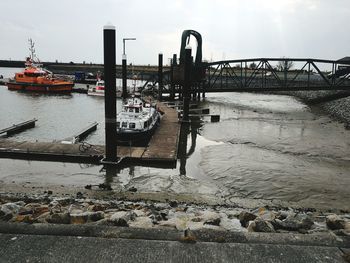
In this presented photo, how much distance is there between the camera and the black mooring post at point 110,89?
14946 millimetres

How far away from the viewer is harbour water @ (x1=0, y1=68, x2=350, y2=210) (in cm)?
1391

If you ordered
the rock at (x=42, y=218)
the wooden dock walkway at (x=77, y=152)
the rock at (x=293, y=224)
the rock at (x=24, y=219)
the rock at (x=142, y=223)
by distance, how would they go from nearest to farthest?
the rock at (x=24, y=219) → the rock at (x=42, y=218) → the rock at (x=142, y=223) → the rock at (x=293, y=224) → the wooden dock walkway at (x=77, y=152)

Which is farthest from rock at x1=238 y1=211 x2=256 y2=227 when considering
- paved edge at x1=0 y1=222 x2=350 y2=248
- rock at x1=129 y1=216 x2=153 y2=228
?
rock at x1=129 y1=216 x2=153 y2=228

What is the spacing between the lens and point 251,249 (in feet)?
19.7

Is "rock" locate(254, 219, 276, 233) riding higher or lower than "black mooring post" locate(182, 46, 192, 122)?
lower

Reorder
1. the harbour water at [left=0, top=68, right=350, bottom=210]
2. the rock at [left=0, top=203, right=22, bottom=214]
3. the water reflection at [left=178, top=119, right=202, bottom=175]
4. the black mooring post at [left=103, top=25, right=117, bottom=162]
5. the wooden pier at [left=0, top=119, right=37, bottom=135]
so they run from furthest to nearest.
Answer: the wooden pier at [left=0, top=119, right=37, bottom=135] < the water reflection at [left=178, top=119, right=202, bottom=175] < the black mooring post at [left=103, top=25, right=117, bottom=162] < the harbour water at [left=0, top=68, right=350, bottom=210] < the rock at [left=0, top=203, right=22, bottom=214]

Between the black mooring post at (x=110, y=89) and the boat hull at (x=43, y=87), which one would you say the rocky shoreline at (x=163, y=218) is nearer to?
the black mooring post at (x=110, y=89)

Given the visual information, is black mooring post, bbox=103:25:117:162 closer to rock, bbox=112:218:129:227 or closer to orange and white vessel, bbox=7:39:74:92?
rock, bbox=112:218:129:227

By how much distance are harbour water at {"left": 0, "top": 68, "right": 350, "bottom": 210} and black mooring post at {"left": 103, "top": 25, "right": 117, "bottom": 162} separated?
1186 millimetres

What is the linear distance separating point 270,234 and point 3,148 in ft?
49.7

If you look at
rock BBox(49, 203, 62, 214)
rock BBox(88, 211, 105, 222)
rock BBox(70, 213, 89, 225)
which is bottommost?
rock BBox(49, 203, 62, 214)

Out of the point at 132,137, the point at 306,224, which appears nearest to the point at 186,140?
the point at 132,137

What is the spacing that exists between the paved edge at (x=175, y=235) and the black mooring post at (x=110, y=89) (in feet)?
31.2

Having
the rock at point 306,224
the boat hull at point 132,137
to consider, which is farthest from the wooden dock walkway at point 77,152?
the rock at point 306,224
